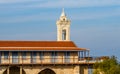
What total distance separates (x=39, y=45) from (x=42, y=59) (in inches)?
123

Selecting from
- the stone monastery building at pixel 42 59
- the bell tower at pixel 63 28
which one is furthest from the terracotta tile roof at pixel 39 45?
the bell tower at pixel 63 28

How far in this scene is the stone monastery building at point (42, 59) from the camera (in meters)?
88.9

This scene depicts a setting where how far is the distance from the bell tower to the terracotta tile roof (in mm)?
6463

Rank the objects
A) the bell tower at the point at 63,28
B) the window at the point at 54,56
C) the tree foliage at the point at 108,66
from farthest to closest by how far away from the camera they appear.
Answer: the bell tower at the point at 63,28 → the window at the point at 54,56 → the tree foliage at the point at 108,66

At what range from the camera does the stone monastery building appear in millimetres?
88938

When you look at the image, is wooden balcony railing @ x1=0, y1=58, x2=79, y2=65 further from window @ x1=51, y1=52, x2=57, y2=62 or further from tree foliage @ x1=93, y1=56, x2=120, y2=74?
tree foliage @ x1=93, y1=56, x2=120, y2=74

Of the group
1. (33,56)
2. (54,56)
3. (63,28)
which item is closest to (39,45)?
(33,56)

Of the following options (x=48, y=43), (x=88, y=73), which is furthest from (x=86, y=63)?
(x=48, y=43)

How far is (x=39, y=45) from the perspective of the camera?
91938mm

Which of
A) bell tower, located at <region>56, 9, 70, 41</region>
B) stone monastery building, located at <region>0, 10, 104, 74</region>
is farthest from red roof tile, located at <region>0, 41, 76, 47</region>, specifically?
bell tower, located at <region>56, 9, 70, 41</region>

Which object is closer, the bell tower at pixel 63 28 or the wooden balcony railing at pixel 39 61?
the wooden balcony railing at pixel 39 61

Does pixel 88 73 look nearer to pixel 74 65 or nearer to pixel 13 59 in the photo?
pixel 74 65

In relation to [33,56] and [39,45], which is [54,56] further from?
[39,45]

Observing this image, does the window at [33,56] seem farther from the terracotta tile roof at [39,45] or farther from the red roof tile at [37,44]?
the red roof tile at [37,44]
